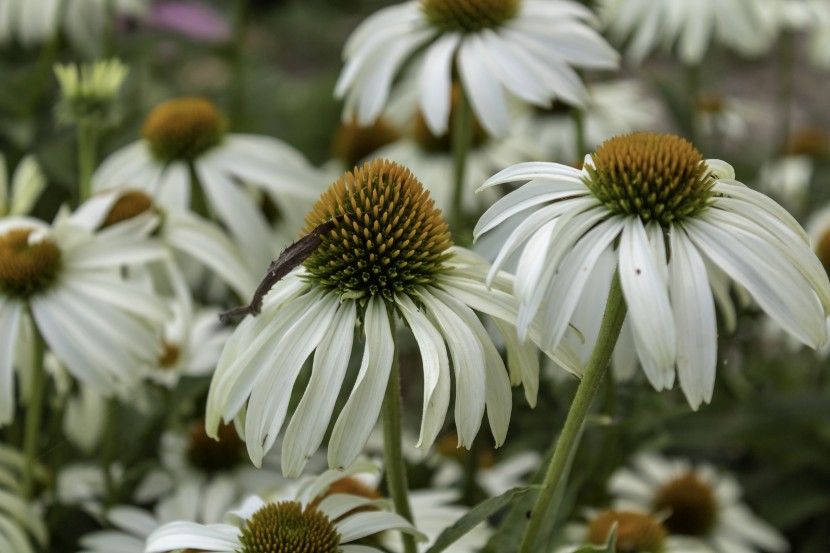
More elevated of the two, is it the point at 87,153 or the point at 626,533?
the point at 87,153

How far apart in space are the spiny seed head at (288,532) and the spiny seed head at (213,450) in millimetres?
518

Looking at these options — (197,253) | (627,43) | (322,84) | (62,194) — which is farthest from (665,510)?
(322,84)

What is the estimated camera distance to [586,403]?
2.37 ft

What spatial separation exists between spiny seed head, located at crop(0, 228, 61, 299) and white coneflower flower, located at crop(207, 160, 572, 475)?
0.37 metres

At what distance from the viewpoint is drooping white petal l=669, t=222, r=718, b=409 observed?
2.17 ft

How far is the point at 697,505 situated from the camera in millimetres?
1447

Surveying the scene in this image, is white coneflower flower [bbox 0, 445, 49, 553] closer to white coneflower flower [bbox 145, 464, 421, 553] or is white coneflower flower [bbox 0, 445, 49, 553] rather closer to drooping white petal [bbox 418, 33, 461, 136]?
white coneflower flower [bbox 145, 464, 421, 553]

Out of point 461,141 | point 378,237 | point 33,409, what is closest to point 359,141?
point 461,141

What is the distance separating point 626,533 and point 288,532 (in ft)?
1.49

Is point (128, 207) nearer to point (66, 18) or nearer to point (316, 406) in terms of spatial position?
point (316, 406)

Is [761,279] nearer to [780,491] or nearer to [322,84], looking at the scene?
[780,491]

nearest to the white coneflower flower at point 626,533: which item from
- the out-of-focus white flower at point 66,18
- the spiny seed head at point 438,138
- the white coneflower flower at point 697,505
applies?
Answer: the white coneflower flower at point 697,505

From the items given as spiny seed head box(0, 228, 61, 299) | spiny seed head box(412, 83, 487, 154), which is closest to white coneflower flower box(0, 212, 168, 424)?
spiny seed head box(0, 228, 61, 299)

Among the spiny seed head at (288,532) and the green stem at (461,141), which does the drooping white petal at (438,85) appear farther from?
the spiny seed head at (288,532)
